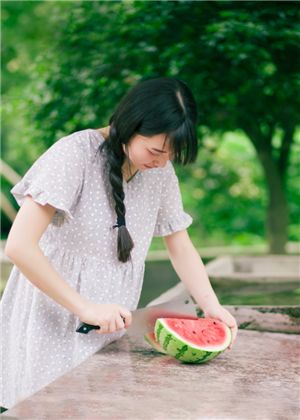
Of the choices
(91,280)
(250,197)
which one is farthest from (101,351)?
(250,197)

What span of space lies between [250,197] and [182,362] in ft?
36.1

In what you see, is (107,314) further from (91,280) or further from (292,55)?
(292,55)

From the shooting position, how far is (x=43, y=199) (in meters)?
2.15

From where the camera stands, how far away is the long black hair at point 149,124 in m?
2.25

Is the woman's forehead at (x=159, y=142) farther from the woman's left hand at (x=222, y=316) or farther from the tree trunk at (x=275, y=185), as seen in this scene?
the tree trunk at (x=275, y=185)

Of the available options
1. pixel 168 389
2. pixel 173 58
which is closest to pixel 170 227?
pixel 168 389

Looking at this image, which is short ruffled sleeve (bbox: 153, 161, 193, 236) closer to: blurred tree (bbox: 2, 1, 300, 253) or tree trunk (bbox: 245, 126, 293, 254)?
blurred tree (bbox: 2, 1, 300, 253)

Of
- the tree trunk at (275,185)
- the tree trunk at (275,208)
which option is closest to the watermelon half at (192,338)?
the tree trunk at (275,185)

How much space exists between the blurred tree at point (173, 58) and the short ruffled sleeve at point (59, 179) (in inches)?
114

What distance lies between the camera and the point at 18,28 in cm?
1009

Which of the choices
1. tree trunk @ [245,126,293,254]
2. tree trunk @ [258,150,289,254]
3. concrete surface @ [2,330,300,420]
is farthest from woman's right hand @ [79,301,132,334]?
tree trunk @ [258,150,289,254]

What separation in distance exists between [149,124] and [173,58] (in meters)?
3.36

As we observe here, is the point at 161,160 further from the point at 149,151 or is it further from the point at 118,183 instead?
the point at 118,183

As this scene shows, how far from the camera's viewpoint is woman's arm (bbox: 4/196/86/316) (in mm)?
2156
